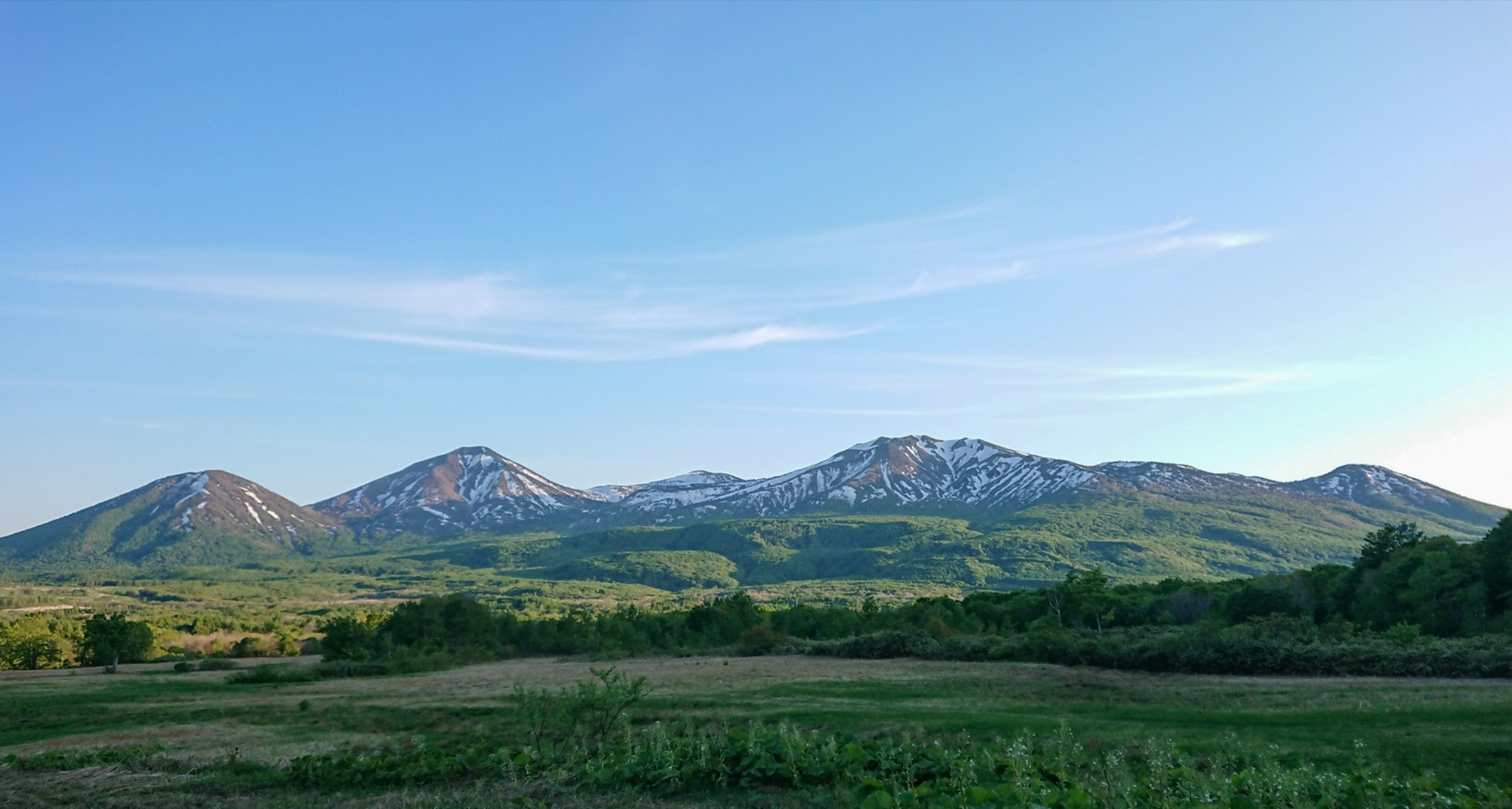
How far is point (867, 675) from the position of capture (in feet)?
131

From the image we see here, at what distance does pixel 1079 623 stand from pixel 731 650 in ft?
87.2

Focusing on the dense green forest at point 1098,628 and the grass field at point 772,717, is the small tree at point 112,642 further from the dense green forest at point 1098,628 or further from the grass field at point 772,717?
the grass field at point 772,717

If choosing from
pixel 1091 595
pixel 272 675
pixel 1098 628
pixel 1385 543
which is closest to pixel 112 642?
pixel 272 675

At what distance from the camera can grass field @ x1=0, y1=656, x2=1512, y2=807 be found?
14312 mm

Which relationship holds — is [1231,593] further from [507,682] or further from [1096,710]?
[507,682]

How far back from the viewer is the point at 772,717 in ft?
82.2

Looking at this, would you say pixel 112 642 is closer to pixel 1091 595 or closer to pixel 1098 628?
pixel 1098 628

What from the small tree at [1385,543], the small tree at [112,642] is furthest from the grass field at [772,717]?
the small tree at [1385,543]

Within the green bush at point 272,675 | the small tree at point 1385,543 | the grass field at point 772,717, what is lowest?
the green bush at point 272,675

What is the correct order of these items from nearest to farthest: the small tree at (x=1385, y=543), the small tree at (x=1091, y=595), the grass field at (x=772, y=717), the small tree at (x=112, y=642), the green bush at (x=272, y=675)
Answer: the grass field at (x=772, y=717), the green bush at (x=272, y=675), the small tree at (x=1385, y=543), the small tree at (x=1091, y=595), the small tree at (x=112, y=642)

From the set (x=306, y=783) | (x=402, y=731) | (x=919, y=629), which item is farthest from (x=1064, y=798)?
(x=919, y=629)

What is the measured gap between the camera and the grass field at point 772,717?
14312mm

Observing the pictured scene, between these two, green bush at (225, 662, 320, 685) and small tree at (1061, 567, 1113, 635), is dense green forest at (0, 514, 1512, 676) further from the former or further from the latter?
green bush at (225, 662, 320, 685)

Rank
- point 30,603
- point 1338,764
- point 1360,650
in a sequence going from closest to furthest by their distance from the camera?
point 1338,764 → point 1360,650 → point 30,603
